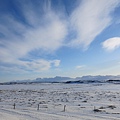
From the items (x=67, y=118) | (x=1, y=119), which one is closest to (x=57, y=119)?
(x=67, y=118)

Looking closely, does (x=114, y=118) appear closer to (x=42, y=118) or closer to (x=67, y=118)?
(x=67, y=118)

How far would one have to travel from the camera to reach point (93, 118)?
59.3 ft

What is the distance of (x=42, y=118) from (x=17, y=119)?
216 cm

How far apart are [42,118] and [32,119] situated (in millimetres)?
916

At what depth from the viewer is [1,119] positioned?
683 inches

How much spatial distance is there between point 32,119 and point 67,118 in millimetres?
3026

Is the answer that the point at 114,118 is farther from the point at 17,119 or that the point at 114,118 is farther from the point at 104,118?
the point at 17,119

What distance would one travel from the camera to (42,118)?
1842 cm

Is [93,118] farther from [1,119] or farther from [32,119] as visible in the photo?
[1,119]

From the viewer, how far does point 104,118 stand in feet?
59.3

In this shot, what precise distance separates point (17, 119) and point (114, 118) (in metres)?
8.29

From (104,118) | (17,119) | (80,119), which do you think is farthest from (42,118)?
(104,118)

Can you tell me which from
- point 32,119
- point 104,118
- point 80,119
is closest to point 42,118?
point 32,119

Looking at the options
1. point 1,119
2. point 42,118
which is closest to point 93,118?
point 42,118
